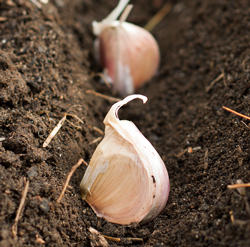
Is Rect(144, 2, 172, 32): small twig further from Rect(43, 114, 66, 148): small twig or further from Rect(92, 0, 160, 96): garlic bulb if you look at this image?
Rect(43, 114, 66, 148): small twig

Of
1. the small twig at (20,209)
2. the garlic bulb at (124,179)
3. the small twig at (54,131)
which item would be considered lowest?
the garlic bulb at (124,179)

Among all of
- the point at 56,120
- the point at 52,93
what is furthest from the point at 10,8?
the point at 56,120

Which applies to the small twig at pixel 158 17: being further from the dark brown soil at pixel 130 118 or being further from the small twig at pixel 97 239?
the small twig at pixel 97 239

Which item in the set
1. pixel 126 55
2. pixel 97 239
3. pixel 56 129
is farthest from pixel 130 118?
pixel 97 239

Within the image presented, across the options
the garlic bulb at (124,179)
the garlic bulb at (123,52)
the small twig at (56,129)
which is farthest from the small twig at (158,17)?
the garlic bulb at (124,179)

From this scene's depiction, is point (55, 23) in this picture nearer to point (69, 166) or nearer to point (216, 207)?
point (69, 166)

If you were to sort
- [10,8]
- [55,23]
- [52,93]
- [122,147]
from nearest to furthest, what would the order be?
[122,147] → [52,93] → [10,8] → [55,23]
